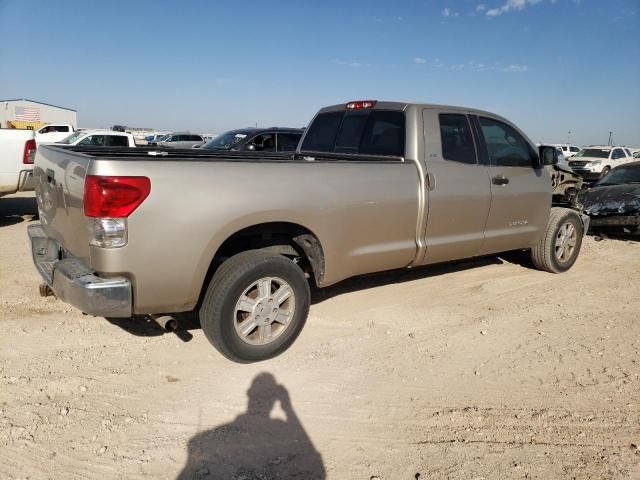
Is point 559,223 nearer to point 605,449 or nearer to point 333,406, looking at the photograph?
point 605,449

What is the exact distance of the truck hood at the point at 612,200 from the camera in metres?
8.52

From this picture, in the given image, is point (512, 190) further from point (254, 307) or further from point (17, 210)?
point (17, 210)

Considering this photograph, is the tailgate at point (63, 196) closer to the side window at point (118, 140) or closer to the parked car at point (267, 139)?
the parked car at point (267, 139)

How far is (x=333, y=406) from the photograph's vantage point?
10.5ft

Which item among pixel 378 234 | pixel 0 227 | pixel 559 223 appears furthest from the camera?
pixel 0 227

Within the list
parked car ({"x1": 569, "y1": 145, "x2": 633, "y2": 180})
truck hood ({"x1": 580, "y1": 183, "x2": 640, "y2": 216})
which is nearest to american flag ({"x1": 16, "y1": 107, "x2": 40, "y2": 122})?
parked car ({"x1": 569, "y1": 145, "x2": 633, "y2": 180})

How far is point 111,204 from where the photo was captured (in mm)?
2939

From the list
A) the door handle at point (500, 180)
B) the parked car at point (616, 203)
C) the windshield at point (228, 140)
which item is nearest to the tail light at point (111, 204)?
the door handle at point (500, 180)

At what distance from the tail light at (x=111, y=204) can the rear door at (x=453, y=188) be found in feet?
8.64

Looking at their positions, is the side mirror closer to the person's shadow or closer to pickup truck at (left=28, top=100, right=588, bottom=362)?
pickup truck at (left=28, top=100, right=588, bottom=362)

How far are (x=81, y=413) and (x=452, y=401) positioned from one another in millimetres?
2299

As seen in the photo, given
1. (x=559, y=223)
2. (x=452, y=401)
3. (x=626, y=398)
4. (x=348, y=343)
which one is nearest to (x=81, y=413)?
(x=348, y=343)

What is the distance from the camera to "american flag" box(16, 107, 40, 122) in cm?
→ 4584

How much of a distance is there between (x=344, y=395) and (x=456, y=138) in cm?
292
